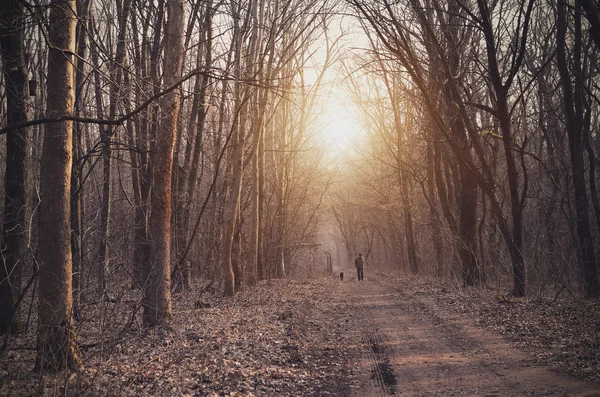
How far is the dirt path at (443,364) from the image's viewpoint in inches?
209

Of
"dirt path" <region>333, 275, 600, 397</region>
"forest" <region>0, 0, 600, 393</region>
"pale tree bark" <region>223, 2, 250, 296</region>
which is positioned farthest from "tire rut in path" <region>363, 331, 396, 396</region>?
"pale tree bark" <region>223, 2, 250, 296</region>

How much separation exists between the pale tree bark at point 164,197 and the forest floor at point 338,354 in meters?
0.59

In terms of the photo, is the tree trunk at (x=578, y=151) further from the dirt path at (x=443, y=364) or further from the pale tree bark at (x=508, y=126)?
the dirt path at (x=443, y=364)

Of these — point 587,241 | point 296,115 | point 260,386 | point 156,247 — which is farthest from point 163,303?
point 296,115

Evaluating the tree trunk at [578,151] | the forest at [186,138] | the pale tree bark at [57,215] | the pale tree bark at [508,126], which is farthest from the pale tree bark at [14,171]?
the tree trunk at [578,151]

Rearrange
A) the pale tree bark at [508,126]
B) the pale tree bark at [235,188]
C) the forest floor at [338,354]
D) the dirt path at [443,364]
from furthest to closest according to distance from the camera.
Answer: the pale tree bark at [235,188] < the pale tree bark at [508,126] < the forest floor at [338,354] < the dirt path at [443,364]

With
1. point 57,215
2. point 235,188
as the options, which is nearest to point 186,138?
point 235,188

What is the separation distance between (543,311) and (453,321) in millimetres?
1811

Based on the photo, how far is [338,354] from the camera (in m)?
7.66

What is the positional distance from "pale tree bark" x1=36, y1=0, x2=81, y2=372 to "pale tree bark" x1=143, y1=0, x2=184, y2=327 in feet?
9.40

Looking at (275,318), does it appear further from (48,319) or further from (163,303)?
(48,319)

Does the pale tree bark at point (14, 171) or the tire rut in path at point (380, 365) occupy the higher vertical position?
the pale tree bark at point (14, 171)

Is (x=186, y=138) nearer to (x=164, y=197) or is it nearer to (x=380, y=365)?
(x=164, y=197)

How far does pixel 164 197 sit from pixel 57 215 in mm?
3107
